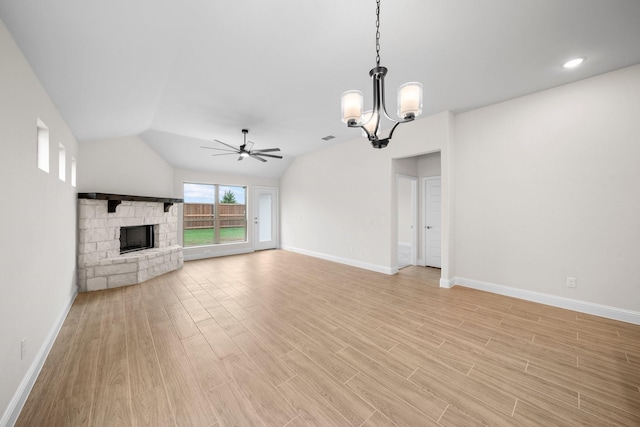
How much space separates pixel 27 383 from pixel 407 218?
753 cm

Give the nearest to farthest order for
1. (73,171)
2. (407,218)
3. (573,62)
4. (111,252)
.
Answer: (573,62) → (73,171) → (111,252) → (407,218)

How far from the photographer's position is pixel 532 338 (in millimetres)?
2465

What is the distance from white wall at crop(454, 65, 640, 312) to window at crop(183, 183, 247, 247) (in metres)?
6.13

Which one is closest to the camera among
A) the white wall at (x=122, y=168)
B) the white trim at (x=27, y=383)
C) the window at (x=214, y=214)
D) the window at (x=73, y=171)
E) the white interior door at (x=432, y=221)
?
the white trim at (x=27, y=383)

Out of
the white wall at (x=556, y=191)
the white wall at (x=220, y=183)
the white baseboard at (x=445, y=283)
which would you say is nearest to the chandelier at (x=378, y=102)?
the white wall at (x=556, y=191)

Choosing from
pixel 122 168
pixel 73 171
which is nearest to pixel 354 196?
pixel 122 168

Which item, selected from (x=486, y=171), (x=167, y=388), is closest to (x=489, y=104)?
(x=486, y=171)

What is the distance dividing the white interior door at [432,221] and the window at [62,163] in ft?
20.8

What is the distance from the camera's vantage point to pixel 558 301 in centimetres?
322

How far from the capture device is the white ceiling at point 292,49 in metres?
1.76

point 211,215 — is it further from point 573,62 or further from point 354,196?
point 573,62

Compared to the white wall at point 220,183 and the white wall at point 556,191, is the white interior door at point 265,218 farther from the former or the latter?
the white wall at point 556,191

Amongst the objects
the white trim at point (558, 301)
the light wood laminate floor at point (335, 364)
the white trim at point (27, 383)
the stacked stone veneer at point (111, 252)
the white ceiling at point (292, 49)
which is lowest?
the light wood laminate floor at point (335, 364)

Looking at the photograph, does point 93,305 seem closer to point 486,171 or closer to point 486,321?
point 486,321
